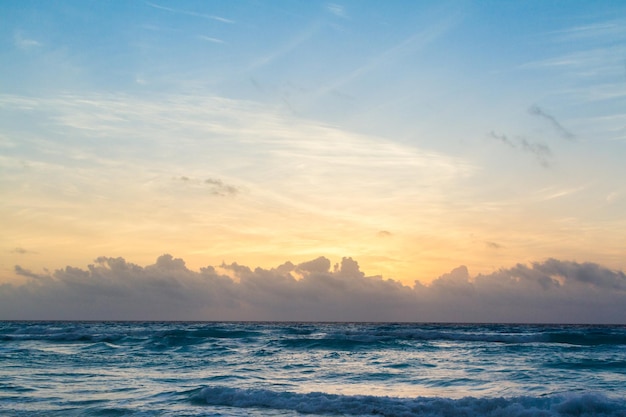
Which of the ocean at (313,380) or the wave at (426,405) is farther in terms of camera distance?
the ocean at (313,380)

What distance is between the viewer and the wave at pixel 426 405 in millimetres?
14750

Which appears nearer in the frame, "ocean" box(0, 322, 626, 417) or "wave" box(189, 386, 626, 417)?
"wave" box(189, 386, 626, 417)

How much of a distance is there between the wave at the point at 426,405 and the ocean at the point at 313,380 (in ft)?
0.10

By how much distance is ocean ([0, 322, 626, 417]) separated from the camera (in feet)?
50.0

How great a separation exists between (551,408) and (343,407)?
6.16 m

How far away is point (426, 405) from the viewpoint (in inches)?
601

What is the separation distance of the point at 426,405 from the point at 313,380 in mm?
7819

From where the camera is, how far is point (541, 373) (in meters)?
24.2

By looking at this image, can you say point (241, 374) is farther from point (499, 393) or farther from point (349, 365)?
point (499, 393)

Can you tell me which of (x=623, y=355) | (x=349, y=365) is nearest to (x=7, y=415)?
(x=349, y=365)

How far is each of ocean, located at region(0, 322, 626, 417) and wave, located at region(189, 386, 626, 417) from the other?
1.2 inches

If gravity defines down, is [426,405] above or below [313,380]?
above

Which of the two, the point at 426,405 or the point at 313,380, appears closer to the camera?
the point at 426,405

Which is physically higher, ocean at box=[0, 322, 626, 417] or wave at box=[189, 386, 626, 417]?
wave at box=[189, 386, 626, 417]
